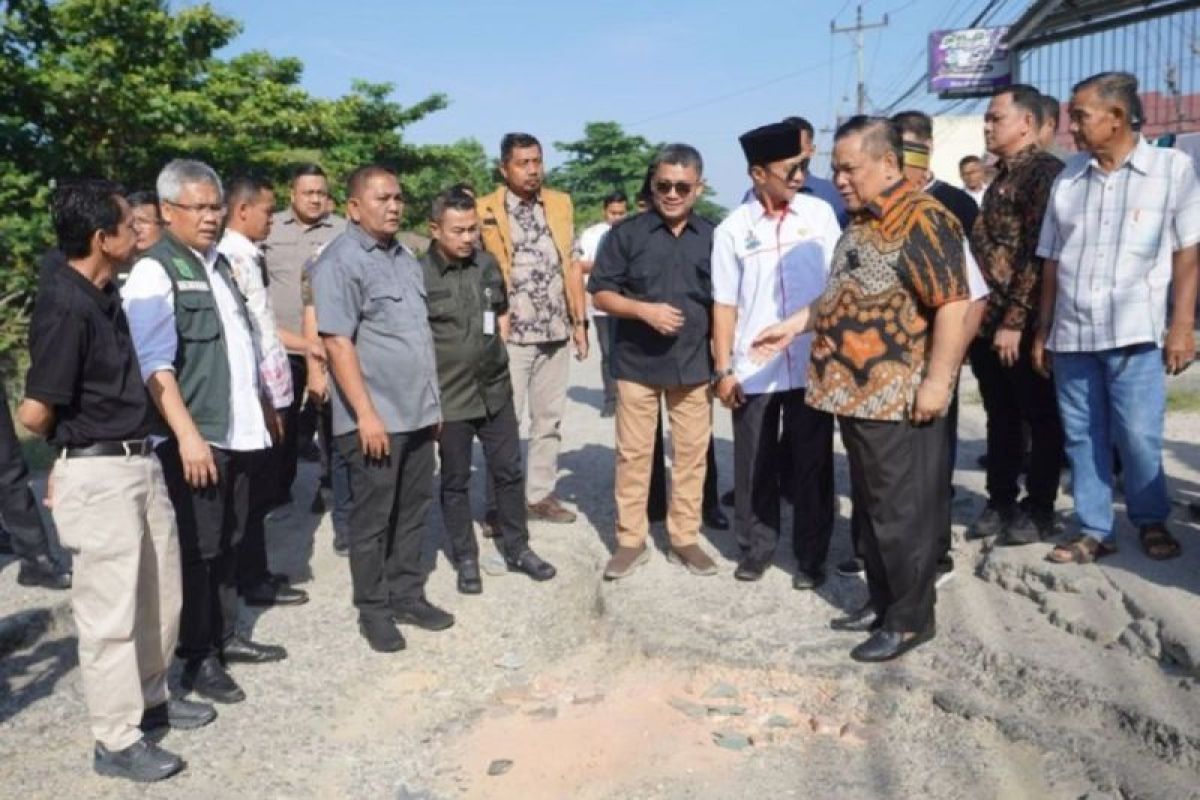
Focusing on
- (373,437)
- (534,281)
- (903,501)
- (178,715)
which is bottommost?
(178,715)

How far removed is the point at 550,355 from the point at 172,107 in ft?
33.9

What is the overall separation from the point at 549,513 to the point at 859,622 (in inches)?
87.3

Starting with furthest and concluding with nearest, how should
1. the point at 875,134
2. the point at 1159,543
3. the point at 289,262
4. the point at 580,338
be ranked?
the point at 289,262
the point at 580,338
the point at 1159,543
the point at 875,134

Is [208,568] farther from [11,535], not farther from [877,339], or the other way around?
[877,339]

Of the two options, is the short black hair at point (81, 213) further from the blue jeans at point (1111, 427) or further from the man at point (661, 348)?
the blue jeans at point (1111, 427)

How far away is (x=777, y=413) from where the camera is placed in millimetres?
4777

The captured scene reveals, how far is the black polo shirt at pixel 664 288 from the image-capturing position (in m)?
4.84

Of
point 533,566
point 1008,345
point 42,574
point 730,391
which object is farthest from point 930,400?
point 42,574

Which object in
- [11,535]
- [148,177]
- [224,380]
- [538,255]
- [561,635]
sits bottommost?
[561,635]

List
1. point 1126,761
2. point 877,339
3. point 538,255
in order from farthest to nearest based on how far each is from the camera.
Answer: point 538,255, point 877,339, point 1126,761

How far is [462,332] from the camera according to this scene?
486 cm

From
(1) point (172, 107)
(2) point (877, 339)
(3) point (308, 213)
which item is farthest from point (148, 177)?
(2) point (877, 339)

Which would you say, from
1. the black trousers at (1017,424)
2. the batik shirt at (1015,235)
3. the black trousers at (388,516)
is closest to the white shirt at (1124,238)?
the batik shirt at (1015,235)

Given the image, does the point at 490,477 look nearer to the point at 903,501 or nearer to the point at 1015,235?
the point at 903,501
